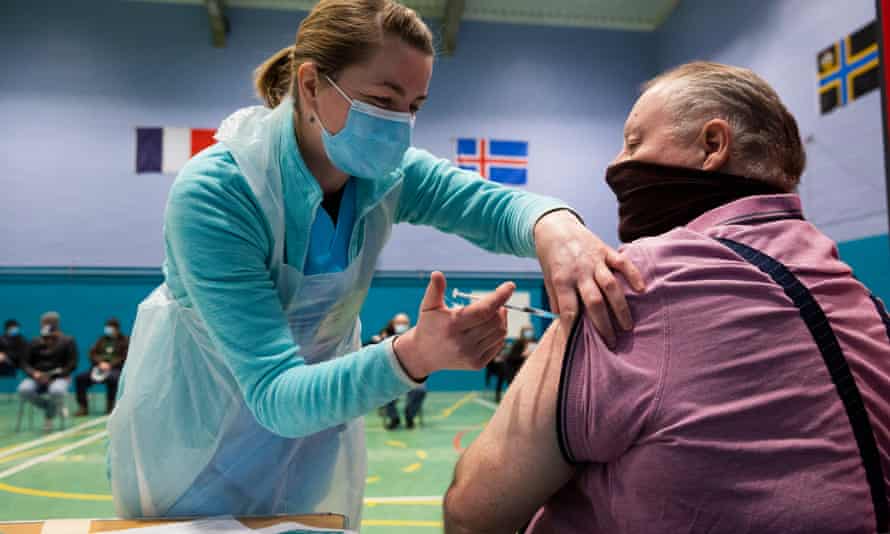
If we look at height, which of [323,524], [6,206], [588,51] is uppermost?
[588,51]

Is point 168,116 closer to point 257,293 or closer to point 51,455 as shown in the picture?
point 51,455

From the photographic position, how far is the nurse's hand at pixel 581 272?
0.88 metres

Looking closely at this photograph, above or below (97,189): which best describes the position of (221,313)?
below

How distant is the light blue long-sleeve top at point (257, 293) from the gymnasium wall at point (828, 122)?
6.56 meters

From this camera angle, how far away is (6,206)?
10570 mm

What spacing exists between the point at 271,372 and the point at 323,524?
0.29m

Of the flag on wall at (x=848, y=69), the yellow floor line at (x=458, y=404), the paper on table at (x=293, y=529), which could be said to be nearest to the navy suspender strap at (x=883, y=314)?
the paper on table at (x=293, y=529)

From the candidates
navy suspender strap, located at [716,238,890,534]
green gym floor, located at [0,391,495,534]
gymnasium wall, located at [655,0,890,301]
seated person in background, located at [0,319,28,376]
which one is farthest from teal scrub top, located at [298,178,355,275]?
seated person in background, located at [0,319,28,376]

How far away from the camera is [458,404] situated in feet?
30.2

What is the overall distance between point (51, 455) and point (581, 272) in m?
5.72

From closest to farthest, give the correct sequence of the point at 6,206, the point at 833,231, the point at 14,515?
1. the point at 14,515
2. the point at 833,231
3. the point at 6,206

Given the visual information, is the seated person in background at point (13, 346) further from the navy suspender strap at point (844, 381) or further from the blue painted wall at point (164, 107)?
the navy suspender strap at point (844, 381)

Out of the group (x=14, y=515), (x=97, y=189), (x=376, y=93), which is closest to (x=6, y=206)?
(x=97, y=189)

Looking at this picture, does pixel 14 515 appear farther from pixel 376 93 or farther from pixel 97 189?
pixel 97 189
